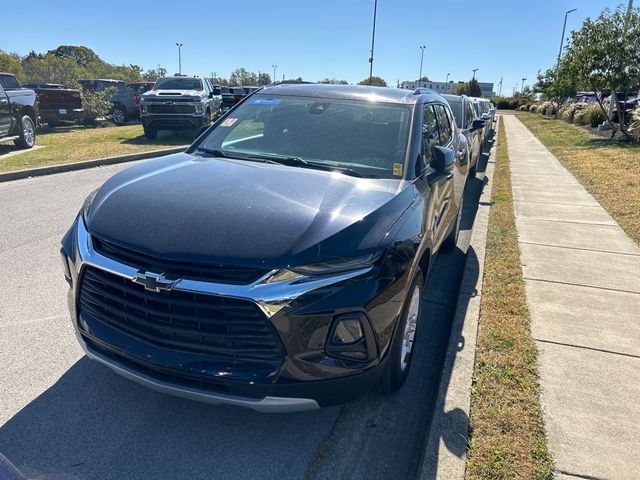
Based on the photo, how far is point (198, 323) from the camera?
91.5 inches

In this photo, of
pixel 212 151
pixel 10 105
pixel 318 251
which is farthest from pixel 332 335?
pixel 10 105

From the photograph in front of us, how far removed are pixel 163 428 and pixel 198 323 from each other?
88cm

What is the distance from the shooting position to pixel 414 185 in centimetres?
329

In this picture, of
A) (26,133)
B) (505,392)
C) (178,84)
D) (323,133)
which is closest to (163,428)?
(505,392)

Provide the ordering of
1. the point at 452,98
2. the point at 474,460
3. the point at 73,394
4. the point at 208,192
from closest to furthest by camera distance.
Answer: the point at 474,460
the point at 208,192
the point at 73,394
the point at 452,98

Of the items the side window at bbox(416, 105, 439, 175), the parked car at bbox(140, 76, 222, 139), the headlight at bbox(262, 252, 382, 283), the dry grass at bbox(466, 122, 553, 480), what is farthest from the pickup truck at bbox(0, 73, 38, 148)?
the headlight at bbox(262, 252, 382, 283)

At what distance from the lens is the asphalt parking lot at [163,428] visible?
256 cm

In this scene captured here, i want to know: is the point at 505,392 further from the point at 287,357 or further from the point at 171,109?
the point at 171,109

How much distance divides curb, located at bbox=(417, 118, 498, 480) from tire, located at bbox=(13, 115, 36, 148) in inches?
464

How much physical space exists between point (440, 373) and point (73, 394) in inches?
91.8

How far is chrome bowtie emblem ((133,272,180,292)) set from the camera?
2.31m

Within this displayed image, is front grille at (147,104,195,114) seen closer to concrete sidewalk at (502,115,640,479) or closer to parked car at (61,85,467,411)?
concrete sidewalk at (502,115,640,479)

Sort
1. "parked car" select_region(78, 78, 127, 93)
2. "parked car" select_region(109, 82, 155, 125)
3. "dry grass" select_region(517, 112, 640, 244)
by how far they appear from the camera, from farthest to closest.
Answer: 1. "parked car" select_region(78, 78, 127, 93)
2. "parked car" select_region(109, 82, 155, 125)
3. "dry grass" select_region(517, 112, 640, 244)

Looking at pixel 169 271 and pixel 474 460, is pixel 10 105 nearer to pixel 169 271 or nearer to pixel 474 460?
pixel 169 271
